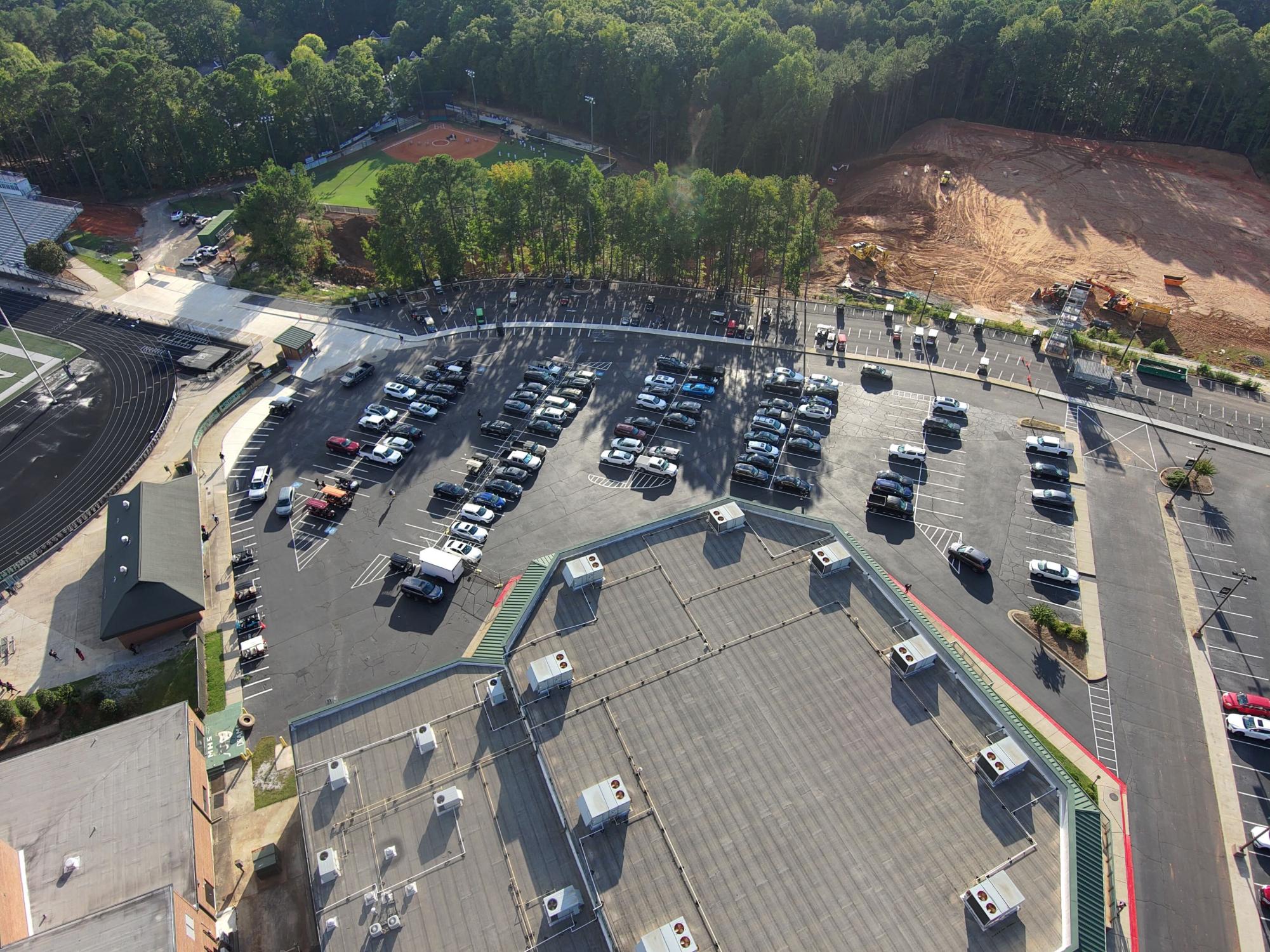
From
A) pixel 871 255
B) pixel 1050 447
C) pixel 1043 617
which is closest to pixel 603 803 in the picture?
pixel 1043 617

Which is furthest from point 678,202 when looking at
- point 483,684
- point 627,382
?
point 483,684

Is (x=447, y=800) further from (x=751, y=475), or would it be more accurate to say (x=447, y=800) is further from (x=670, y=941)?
(x=751, y=475)

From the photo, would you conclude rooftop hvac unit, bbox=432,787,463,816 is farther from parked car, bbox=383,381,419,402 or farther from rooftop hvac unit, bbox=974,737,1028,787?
parked car, bbox=383,381,419,402

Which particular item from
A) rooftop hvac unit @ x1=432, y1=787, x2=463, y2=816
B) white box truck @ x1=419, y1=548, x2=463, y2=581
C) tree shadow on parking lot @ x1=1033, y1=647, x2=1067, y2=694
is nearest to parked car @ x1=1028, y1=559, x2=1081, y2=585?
tree shadow on parking lot @ x1=1033, y1=647, x2=1067, y2=694

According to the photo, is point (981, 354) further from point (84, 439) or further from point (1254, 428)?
point (84, 439)

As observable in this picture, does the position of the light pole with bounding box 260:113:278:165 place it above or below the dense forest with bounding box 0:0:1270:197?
below

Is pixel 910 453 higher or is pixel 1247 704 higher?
pixel 910 453

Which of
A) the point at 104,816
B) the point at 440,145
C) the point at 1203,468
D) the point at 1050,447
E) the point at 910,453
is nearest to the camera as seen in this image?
the point at 104,816
